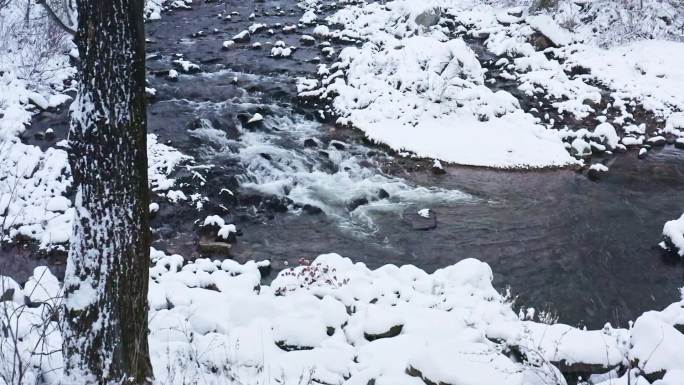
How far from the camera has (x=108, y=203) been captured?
3.52 meters

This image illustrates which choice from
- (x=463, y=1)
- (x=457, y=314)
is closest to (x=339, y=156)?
(x=457, y=314)

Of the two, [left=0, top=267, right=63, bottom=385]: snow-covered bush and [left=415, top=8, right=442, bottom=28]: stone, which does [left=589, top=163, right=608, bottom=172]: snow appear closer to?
[left=415, top=8, right=442, bottom=28]: stone

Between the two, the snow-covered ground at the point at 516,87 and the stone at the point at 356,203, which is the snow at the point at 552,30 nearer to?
the snow-covered ground at the point at 516,87

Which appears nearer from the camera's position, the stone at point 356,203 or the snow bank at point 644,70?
the stone at point 356,203

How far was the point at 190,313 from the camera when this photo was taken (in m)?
5.71

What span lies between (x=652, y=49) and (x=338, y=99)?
9017mm

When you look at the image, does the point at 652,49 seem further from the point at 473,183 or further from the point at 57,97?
the point at 57,97

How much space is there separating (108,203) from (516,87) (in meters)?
12.7

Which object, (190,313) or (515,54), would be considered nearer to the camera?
(190,313)

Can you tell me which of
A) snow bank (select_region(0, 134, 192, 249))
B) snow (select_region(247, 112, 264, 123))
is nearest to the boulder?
snow bank (select_region(0, 134, 192, 249))

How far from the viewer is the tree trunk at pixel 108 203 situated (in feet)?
11.0

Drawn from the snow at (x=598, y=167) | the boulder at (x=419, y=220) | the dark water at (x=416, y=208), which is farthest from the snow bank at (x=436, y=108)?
the boulder at (x=419, y=220)

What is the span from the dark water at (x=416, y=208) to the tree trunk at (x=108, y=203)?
15.0 ft

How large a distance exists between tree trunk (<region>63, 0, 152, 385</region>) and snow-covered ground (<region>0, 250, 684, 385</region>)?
37 centimetres
